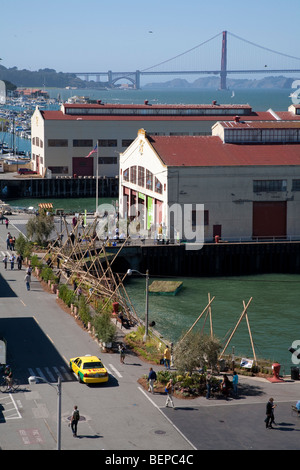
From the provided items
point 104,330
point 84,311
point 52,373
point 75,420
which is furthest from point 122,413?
point 84,311

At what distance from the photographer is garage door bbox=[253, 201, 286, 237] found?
82.7m

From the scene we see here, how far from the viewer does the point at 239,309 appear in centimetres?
6419

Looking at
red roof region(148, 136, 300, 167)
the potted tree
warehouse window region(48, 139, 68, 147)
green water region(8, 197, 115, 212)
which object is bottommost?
the potted tree

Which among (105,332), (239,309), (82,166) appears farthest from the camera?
(82,166)

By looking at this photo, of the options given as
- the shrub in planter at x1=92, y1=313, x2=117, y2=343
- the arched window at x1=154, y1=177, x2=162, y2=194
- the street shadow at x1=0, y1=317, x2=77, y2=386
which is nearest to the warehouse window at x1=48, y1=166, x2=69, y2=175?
the arched window at x1=154, y1=177, x2=162, y2=194

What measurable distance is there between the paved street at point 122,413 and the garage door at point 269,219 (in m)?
37.0

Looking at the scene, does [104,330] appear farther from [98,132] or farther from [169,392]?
[98,132]

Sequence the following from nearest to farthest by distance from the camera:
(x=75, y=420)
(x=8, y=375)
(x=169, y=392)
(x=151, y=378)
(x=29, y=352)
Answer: (x=75, y=420) → (x=169, y=392) → (x=151, y=378) → (x=8, y=375) → (x=29, y=352)

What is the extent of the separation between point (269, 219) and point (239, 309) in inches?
813

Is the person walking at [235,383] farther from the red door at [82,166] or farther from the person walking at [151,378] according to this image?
the red door at [82,166]

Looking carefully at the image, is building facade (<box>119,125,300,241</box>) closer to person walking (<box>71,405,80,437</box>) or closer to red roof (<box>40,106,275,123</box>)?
red roof (<box>40,106,275,123</box>)

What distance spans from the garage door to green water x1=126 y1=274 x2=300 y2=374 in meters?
5.49

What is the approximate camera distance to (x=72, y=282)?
64.0m
